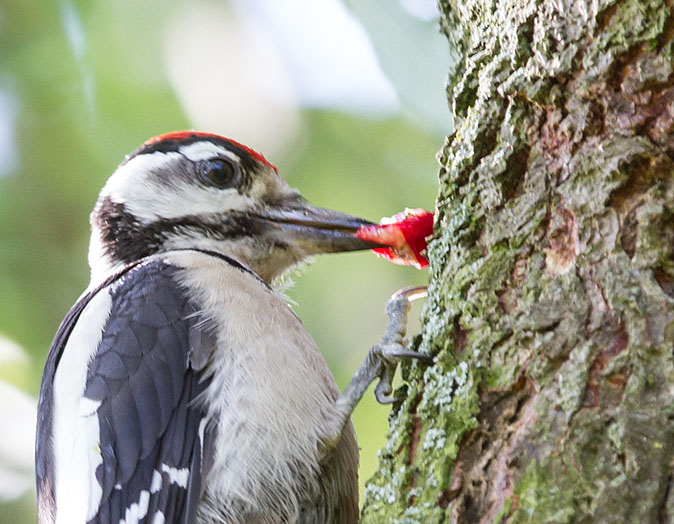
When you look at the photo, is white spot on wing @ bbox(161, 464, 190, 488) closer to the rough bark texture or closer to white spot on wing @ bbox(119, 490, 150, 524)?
white spot on wing @ bbox(119, 490, 150, 524)

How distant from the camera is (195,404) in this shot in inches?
73.9

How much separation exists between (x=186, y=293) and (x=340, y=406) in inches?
18.2

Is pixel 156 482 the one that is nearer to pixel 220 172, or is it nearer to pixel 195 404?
pixel 195 404

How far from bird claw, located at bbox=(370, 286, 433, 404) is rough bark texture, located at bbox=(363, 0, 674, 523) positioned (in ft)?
0.43

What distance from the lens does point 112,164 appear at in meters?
3.29

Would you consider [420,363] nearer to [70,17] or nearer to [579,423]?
[579,423]

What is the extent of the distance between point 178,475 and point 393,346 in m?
0.54

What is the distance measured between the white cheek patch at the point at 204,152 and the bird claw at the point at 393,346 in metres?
0.75

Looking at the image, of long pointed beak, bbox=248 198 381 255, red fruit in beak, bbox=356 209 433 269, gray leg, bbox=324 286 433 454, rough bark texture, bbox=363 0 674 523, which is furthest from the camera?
long pointed beak, bbox=248 198 381 255

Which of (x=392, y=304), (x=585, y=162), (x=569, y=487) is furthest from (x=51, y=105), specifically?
(x=569, y=487)

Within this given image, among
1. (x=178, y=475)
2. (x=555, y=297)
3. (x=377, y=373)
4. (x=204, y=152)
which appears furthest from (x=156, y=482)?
(x=204, y=152)

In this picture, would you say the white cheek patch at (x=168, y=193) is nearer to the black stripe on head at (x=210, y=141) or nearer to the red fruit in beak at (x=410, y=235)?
the black stripe on head at (x=210, y=141)

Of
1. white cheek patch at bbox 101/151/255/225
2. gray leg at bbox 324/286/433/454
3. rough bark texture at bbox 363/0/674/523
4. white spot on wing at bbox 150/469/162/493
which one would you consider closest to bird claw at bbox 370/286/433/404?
gray leg at bbox 324/286/433/454

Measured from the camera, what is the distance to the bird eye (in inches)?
98.1
